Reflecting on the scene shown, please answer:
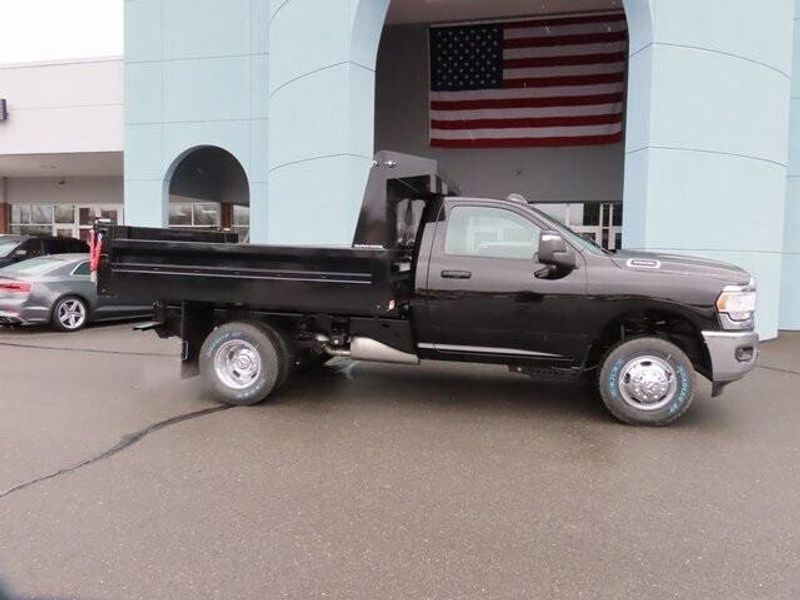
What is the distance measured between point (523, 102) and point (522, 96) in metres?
0.14

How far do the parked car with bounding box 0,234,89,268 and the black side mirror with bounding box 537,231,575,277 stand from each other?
40.7ft

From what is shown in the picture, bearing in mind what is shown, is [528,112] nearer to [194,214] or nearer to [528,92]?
[528,92]

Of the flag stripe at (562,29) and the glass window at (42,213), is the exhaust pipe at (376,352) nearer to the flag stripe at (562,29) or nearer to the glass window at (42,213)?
the flag stripe at (562,29)

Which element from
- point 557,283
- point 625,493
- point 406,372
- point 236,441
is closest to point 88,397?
point 236,441

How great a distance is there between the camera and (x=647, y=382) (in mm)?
5711

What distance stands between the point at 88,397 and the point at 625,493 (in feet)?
16.8

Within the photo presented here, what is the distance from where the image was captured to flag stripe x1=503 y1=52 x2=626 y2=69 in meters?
14.9

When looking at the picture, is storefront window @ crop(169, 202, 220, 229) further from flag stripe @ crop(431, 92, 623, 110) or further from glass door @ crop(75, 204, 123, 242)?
flag stripe @ crop(431, 92, 623, 110)

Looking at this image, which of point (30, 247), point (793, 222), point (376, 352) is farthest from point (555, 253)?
point (30, 247)

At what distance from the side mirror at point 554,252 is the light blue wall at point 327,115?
5529mm

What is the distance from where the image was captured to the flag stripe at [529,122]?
50.8ft

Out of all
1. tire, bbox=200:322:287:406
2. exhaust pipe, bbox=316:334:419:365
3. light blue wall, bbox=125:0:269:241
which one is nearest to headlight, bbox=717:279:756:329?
exhaust pipe, bbox=316:334:419:365

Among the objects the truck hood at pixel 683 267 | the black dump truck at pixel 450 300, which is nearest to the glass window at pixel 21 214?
the black dump truck at pixel 450 300

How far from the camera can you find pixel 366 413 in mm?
6176
